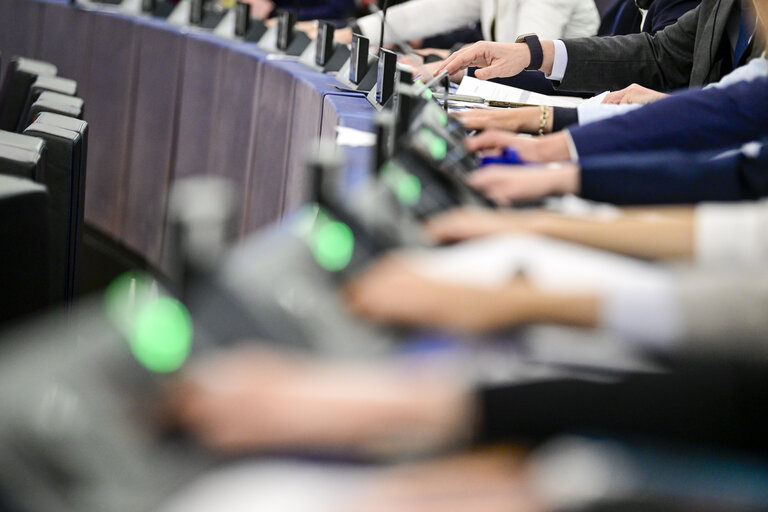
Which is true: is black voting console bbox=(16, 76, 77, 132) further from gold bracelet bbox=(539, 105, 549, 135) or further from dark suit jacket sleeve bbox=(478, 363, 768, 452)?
dark suit jacket sleeve bbox=(478, 363, 768, 452)

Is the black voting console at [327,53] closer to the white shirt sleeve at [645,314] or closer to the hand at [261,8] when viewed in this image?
the hand at [261,8]

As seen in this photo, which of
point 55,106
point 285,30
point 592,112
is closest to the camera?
point 592,112

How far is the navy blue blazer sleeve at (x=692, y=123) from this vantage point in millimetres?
1635

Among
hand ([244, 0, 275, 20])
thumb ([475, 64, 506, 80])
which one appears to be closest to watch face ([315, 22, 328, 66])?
thumb ([475, 64, 506, 80])

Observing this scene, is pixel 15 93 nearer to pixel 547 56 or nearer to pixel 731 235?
pixel 547 56

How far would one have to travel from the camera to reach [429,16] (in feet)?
13.7

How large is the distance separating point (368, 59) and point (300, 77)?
221mm

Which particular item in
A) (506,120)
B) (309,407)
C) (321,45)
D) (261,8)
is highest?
(261,8)

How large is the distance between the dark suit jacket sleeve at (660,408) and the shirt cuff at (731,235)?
0.33 meters

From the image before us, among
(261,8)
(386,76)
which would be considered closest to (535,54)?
(386,76)

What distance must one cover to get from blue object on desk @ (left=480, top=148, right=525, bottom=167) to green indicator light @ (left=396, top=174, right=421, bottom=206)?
0.42 meters

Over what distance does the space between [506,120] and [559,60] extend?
3.44 feet

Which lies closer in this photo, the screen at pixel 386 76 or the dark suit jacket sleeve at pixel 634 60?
the screen at pixel 386 76

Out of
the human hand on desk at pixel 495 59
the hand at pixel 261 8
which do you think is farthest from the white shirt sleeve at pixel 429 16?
the human hand on desk at pixel 495 59
